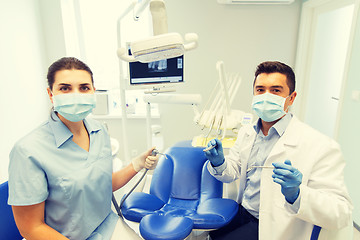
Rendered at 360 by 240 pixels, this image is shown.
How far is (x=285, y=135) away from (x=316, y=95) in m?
2.40

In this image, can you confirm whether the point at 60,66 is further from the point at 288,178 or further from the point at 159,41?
the point at 288,178

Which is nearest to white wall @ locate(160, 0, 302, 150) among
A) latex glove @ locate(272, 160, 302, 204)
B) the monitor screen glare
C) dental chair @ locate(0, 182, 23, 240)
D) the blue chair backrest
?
the monitor screen glare

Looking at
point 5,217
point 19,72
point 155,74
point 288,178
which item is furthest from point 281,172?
point 19,72

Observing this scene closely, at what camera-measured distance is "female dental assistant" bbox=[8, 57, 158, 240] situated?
86cm

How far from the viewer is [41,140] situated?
A: 916 millimetres

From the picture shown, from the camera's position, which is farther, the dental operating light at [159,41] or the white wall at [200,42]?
the white wall at [200,42]

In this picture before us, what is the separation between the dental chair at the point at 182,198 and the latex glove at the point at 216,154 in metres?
0.25

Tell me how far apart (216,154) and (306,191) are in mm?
423

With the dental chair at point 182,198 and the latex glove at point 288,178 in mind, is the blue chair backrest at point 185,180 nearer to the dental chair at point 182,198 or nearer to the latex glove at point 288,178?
the dental chair at point 182,198

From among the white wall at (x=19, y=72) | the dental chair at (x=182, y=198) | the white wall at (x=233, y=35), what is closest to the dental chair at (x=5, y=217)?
the dental chair at (x=182, y=198)

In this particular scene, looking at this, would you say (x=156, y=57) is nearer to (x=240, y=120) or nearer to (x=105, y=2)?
(x=240, y=120)

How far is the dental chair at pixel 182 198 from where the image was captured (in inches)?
45.3

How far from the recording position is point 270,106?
1.10m

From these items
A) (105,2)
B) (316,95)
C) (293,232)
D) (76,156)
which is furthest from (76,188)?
(316,95)
